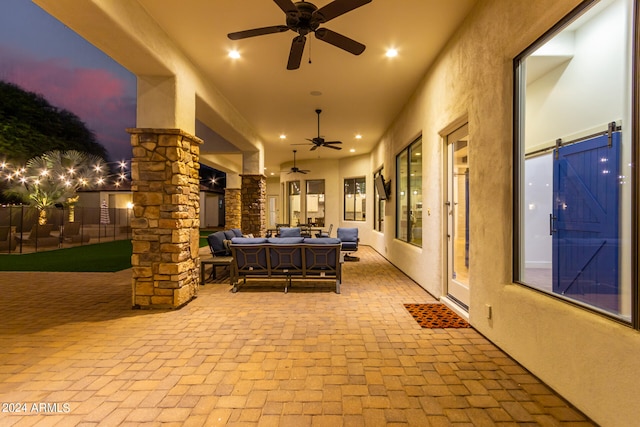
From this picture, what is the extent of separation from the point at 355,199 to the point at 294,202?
3.34 meters

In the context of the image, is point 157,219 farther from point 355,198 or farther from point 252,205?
point 355,198

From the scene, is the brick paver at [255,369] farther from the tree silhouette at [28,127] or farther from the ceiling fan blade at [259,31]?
the tree silhouette at [28,127]

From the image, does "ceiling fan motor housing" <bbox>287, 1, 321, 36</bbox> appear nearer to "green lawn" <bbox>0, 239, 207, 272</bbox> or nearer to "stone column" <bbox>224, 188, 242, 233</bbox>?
"green lawn" <bbox>0, 239, 207, 272</bbox>

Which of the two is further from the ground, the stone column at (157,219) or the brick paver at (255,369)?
the stone column at (157,219)

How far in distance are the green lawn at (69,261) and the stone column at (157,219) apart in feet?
11.9

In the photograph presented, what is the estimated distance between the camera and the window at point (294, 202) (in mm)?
14849

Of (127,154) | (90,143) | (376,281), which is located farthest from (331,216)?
(127,154)

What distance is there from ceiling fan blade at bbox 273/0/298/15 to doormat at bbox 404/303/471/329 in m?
3.37

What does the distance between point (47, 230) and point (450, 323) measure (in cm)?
1309

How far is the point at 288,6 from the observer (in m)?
2.62

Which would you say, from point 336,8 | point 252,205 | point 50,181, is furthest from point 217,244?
point 50,181

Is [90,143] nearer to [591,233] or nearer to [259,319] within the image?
[259,319]

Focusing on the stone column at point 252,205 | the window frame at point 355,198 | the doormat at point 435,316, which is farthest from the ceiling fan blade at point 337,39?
the window frame at point 355,198

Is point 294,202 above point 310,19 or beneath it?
beneath
